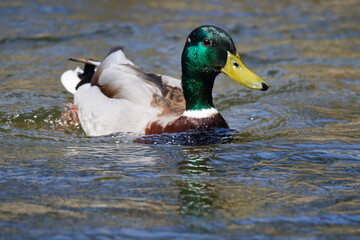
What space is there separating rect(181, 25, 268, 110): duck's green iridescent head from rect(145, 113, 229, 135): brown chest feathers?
0.14 meters

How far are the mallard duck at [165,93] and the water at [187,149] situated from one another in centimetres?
19

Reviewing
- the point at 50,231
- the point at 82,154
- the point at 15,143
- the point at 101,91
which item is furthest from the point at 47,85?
the point at 50,231

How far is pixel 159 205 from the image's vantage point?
4.16 metres

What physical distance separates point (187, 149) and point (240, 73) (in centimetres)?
86

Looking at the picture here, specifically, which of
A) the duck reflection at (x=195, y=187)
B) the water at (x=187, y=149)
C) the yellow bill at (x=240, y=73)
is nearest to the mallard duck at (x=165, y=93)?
the yellow bill at (x=240, y=73)

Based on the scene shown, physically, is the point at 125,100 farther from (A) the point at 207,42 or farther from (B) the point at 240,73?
(B) the point at 240,73

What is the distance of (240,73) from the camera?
18.4 ft

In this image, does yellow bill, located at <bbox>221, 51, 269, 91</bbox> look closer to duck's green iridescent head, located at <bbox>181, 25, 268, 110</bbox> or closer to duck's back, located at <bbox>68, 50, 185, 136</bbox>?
duck's green iridescent head, located at <bbox>181, 25, 268, 110</bbox>

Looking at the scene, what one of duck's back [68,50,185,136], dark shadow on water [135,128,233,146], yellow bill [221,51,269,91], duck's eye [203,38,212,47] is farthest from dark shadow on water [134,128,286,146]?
duck's eye [203,38,212,47]

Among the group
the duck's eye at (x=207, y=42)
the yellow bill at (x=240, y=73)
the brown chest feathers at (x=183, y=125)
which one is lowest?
the brown chest feathers at (x=183, y=125)

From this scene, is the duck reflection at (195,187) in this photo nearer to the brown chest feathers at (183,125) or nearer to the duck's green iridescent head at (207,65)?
the brown chest feathers at (183,125)

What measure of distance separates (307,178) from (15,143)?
2814mm

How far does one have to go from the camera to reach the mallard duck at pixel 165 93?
18.5 ft

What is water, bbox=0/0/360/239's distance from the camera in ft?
12.9
